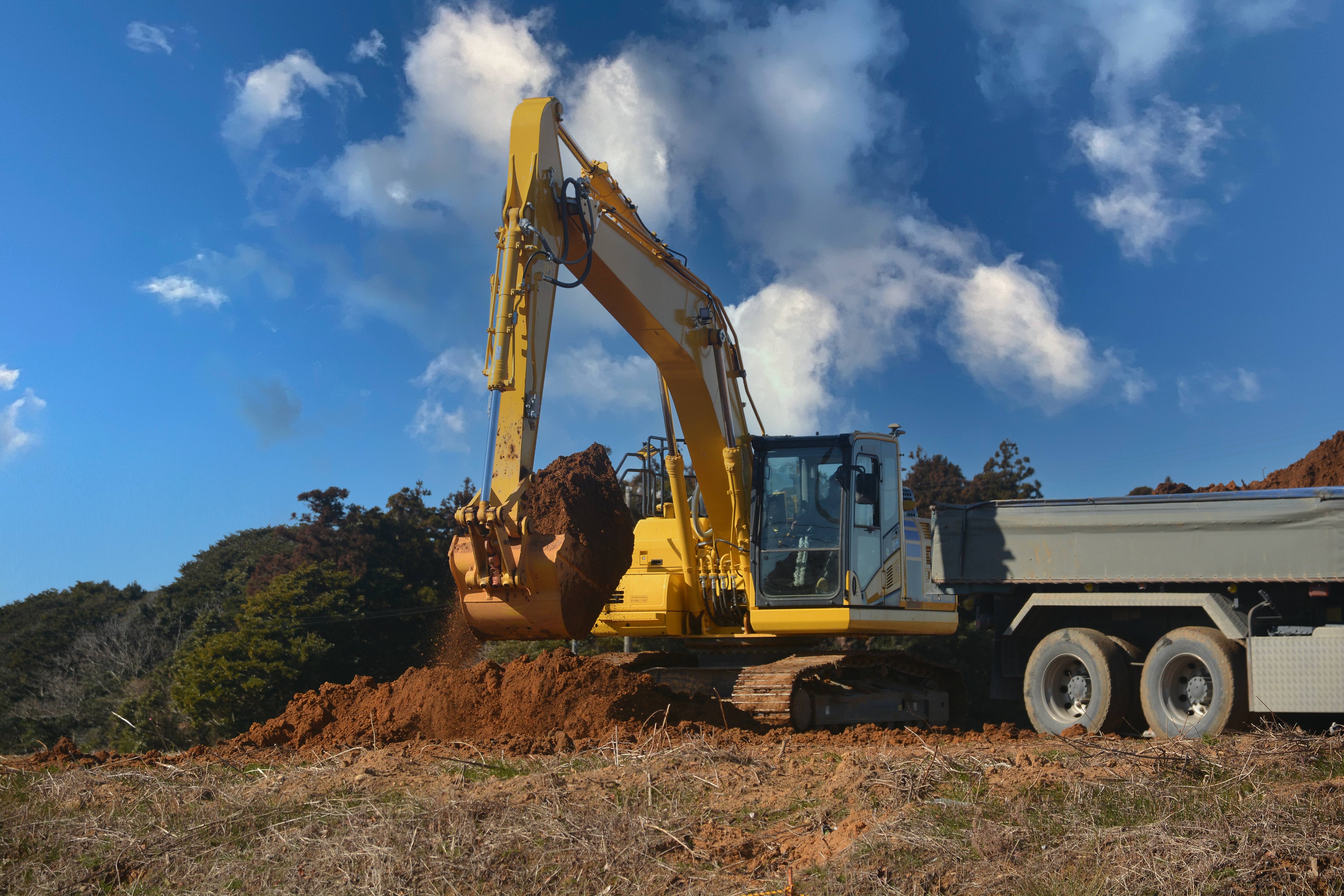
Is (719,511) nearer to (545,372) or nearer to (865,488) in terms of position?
(865,488)

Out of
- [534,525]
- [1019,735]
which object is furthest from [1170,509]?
[534,525]

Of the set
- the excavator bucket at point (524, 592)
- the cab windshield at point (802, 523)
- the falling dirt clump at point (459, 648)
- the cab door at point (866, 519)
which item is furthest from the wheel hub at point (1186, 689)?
the falling dirt clump at point (459, 648)

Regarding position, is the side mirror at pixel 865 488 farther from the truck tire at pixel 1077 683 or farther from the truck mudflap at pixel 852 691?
the truck tire at pixel 1077 683

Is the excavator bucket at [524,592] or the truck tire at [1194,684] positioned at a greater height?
the excavator bucket at [524,592]

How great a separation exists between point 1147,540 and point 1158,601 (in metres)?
0.60

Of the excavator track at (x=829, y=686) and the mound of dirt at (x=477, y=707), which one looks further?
the excavator track at (x=829, y=686)

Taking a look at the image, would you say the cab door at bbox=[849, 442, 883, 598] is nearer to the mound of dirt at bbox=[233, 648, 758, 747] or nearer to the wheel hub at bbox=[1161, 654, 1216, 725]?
the mound of dirt at bbox=[233, 648, 758, 747]

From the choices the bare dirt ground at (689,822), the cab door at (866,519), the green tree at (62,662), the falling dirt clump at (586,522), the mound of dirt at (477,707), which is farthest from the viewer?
the green tree at (62,662)

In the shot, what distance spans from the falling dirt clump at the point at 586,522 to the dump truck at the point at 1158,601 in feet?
12.7

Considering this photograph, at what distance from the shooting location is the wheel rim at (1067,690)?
1051 centimetres

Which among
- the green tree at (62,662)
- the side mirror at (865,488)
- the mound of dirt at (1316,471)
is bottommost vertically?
the green tree at (62,662)

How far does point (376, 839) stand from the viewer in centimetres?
514

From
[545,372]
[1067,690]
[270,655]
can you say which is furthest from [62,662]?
[1067,690]

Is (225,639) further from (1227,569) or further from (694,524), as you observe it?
(1227,569)
